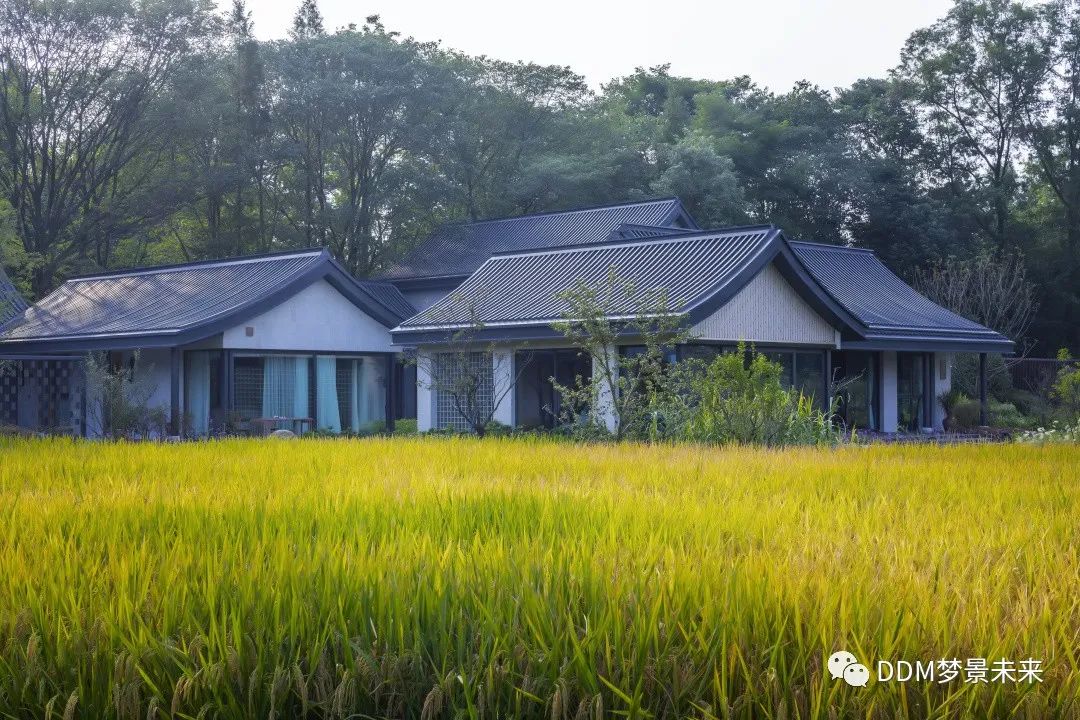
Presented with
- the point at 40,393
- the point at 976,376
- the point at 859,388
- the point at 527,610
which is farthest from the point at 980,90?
the point at 527,610

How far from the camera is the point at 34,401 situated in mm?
30266

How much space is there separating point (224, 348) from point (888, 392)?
590 inches

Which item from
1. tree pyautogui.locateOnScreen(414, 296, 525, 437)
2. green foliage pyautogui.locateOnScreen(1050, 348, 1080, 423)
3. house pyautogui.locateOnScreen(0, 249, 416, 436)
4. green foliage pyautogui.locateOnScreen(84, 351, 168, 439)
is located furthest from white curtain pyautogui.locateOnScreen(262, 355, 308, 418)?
green foliage pyautogui.locateOnScreen(1050, 348, 1080, 423)

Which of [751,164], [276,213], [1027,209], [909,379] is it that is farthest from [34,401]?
[1027,209]

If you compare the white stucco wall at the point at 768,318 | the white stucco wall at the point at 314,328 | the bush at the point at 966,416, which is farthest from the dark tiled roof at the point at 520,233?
the white stucco wall at the point at 768,318

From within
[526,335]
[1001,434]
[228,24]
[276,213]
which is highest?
[228,24]

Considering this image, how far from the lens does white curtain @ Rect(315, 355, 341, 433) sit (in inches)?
1090

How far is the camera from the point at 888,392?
29.1m

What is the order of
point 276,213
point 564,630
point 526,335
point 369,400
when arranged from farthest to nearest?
point 276,213 → point 369,400 → point 526,335 → point 564,630

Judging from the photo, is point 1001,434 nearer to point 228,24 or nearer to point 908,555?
point 908,555

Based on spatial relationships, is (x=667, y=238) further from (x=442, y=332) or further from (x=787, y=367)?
(x=442, y=332)

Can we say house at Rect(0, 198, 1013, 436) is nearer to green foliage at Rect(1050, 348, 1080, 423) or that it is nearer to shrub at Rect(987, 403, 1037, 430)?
shrub at Rect(987, 403, 1037, 430)

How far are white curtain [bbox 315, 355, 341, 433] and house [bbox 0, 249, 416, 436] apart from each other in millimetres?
25

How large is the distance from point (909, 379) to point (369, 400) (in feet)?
42.0
